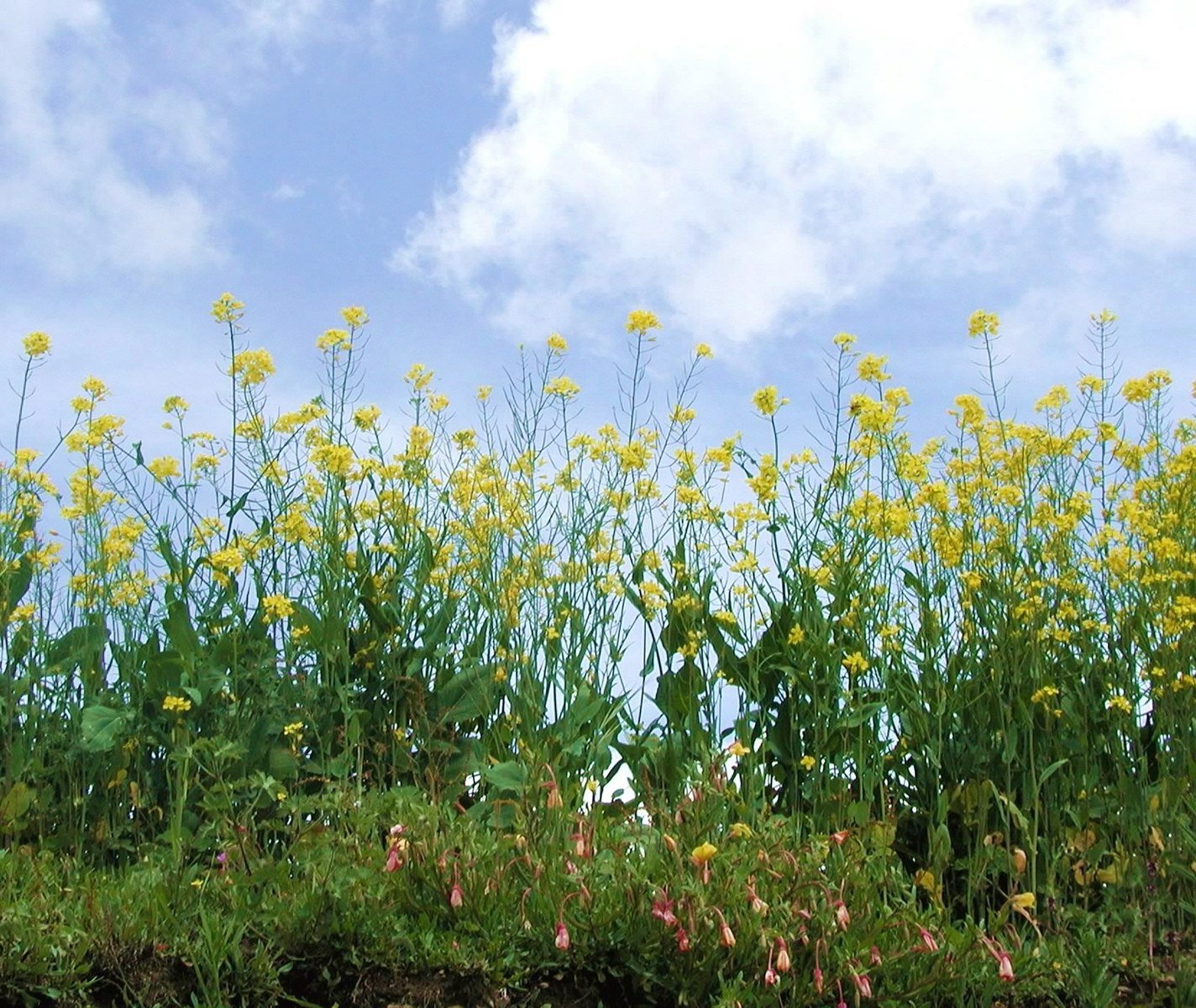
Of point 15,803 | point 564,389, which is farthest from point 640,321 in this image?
point 15,803

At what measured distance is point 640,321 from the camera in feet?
14.7

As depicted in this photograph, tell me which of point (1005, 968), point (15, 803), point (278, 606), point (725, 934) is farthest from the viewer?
point (15, 803)

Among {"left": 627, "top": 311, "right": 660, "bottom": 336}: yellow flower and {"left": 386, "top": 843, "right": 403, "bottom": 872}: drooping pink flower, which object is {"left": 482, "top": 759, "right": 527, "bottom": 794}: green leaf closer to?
{"left": 386, "top": 843, "right": 403, "bottom": 872}: drooping pink flower

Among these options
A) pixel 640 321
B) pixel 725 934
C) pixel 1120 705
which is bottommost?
pixel 725 934

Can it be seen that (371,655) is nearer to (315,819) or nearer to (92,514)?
(315,819)

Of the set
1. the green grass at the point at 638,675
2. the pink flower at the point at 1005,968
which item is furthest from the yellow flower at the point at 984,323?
the pink flower at the point at 1005,968

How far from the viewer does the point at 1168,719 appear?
13.7 ft

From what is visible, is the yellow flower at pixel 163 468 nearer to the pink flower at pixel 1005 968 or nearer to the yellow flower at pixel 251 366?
the yellow flower at pixel 251 366

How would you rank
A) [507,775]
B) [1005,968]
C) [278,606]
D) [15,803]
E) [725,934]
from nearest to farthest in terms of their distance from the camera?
[725,934] → [1005,968] → [507,775] → [278,606] → [15,803]

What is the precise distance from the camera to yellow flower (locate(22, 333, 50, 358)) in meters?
4.65

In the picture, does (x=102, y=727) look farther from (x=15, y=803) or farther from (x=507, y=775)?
(x=507, y=775)

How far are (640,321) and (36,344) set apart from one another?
2342 millimetres

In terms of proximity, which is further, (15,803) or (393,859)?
(15,803)

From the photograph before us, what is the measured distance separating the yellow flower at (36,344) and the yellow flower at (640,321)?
7.45 ft
